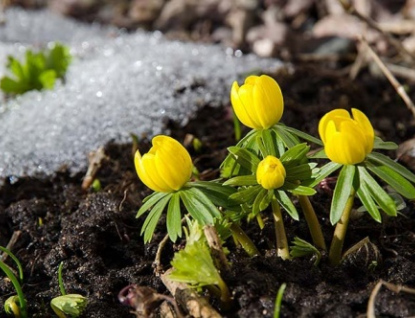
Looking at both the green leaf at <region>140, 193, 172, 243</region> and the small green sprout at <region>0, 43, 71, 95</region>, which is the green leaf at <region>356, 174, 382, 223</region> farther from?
the small green sprout at <region>0, 43, 71, 95</region>

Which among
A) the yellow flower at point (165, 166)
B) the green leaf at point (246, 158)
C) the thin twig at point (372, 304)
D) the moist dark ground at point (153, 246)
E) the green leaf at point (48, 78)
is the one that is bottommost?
the moist dark ground at point (153, 246)

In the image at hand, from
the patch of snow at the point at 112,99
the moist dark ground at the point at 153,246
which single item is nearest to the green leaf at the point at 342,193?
the moist dark ground at the point at 153,246

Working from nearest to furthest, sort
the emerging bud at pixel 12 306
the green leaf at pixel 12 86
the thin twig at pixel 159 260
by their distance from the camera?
the emerging bud at pixel 12 306 → the thin twig at pixel 159 260 → the green leaf at pixel 12 86

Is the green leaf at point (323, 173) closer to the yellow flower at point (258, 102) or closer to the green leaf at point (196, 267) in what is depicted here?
the yellow flower at point (258, 102)

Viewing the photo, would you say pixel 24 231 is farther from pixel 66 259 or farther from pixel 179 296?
pixel 179 296

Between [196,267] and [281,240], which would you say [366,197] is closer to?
[281,240]

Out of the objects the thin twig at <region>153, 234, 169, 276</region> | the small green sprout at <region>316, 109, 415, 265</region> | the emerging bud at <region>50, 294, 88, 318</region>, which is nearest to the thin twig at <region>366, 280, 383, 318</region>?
the small green sprout at <region>316, 109, 415, 265</region>
